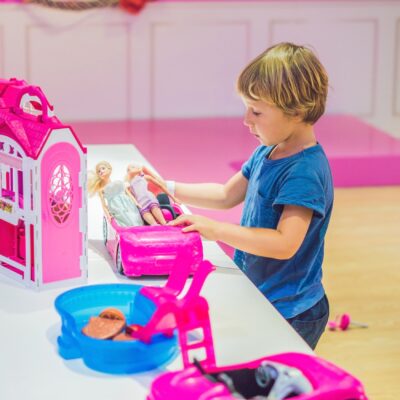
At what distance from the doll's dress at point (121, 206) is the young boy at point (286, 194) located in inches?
4.0

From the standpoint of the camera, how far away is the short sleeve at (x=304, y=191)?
59.6 inches

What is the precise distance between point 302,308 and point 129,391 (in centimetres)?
58

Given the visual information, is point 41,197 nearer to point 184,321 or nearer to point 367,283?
point 184,321

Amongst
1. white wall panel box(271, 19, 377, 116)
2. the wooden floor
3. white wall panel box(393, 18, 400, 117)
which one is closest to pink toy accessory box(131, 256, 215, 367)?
the wooden floor

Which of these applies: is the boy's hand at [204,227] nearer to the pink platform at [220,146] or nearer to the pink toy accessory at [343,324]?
the pink toy accessory at [343,324]

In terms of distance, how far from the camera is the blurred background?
14.4ft

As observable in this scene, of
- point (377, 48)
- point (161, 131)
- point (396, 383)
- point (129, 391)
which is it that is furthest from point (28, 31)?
point (129, 391)

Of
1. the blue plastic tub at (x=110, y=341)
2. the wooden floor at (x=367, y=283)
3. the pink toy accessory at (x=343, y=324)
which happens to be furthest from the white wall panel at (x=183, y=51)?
the blue plastic tub at (x=110, y=341)

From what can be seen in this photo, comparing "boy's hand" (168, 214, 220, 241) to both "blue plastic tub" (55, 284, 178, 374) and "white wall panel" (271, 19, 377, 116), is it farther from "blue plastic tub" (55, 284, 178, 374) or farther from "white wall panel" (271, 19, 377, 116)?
"white wall panel" (271, 19, 377, 116)

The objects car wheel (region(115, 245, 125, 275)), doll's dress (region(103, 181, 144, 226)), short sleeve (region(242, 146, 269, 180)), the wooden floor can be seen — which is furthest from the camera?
the wooden floor

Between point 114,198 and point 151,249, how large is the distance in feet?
0.68

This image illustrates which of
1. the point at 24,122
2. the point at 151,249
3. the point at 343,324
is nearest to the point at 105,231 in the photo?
the point at 151,249

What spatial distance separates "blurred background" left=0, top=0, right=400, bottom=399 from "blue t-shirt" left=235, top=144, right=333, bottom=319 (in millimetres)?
2337

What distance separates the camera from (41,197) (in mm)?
1380
